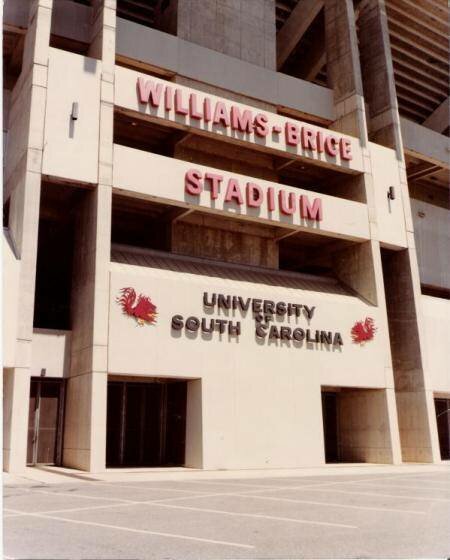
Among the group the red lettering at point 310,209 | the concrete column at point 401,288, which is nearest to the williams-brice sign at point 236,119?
the red lettering at point 310,209

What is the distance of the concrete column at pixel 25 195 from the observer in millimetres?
19844

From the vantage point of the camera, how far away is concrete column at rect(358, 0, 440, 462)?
29422 mm

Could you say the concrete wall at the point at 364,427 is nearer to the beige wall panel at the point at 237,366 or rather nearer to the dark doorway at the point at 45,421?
the beige wall panel at the point at 237,366

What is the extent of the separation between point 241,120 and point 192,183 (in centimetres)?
455

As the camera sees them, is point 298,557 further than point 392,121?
No

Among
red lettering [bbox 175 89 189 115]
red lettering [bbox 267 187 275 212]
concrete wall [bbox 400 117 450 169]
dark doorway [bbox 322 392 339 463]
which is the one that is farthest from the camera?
concrete wall [bbox 400 117 450 169]

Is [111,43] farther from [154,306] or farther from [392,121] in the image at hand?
[392,121]

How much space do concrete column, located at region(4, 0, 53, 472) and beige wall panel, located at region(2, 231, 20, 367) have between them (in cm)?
17

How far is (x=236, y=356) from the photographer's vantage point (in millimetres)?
24375

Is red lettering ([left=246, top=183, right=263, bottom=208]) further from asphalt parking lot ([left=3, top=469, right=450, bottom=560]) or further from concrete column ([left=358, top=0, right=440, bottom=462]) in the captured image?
asphalt parking lot ([left=3, top=469, right=450, bottom=560])

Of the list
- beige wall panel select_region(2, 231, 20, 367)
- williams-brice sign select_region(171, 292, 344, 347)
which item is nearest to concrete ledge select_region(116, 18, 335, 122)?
williams-brice sign select_region(171, 292, 344, 347)

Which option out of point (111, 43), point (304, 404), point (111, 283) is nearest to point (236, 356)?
point (304, 404)

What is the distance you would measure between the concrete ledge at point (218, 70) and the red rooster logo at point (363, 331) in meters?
11.7

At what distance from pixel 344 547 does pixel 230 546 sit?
1.35 metres
